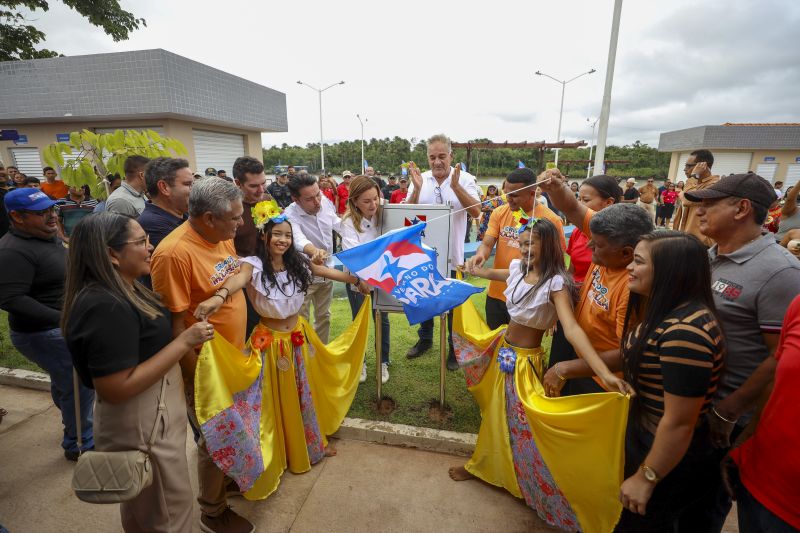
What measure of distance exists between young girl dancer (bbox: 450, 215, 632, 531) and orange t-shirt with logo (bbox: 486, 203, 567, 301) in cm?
66

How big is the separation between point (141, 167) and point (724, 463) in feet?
18.6

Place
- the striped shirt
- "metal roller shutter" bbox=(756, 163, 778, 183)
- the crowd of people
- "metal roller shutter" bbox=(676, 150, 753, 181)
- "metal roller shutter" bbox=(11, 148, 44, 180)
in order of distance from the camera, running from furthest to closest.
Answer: "metal roller shutter" bbox=(676, 150, 753, 181) < "metal roller shutter" bbox=(756, 163, 778, 183) < "metal roller shutter" bbox=(11, 148, 44, 180) < the crowd of people < the striped shirt

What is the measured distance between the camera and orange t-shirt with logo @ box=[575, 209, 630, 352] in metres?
2.21

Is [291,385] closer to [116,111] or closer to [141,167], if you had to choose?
[141,167]

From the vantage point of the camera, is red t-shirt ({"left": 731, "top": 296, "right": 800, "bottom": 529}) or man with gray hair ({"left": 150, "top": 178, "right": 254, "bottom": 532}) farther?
man with gray hair ({"left": 150, "top": 178, "right": 254, "bottom": 532})

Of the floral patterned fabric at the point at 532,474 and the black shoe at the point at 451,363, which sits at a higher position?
the floral patterned fabric at the point at 532,474

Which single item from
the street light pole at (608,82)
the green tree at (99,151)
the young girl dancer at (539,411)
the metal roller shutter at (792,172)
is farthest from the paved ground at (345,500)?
the metal roller shutter at (792,172)

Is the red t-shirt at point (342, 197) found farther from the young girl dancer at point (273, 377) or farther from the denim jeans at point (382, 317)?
the young girl dancer at point (273, 377)

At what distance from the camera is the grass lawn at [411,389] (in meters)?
3.68

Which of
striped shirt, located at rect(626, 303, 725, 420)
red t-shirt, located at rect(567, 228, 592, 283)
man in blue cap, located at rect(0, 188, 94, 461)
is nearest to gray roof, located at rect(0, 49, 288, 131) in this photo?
man in blue cap, located at rect(0, 188, 94, 461)

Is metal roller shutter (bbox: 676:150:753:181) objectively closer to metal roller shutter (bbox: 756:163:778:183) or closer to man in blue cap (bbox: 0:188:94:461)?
metal roller shutter (bbox: 756:163:778:183)

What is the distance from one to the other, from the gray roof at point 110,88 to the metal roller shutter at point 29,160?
1293mm

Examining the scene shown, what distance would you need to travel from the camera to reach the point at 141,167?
448cm

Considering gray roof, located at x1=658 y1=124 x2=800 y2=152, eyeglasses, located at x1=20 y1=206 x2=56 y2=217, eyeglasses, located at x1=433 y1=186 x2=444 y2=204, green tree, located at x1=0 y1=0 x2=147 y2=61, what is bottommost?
eyeglasses, located at x1=20 y1=206 x2=56 y2=217
